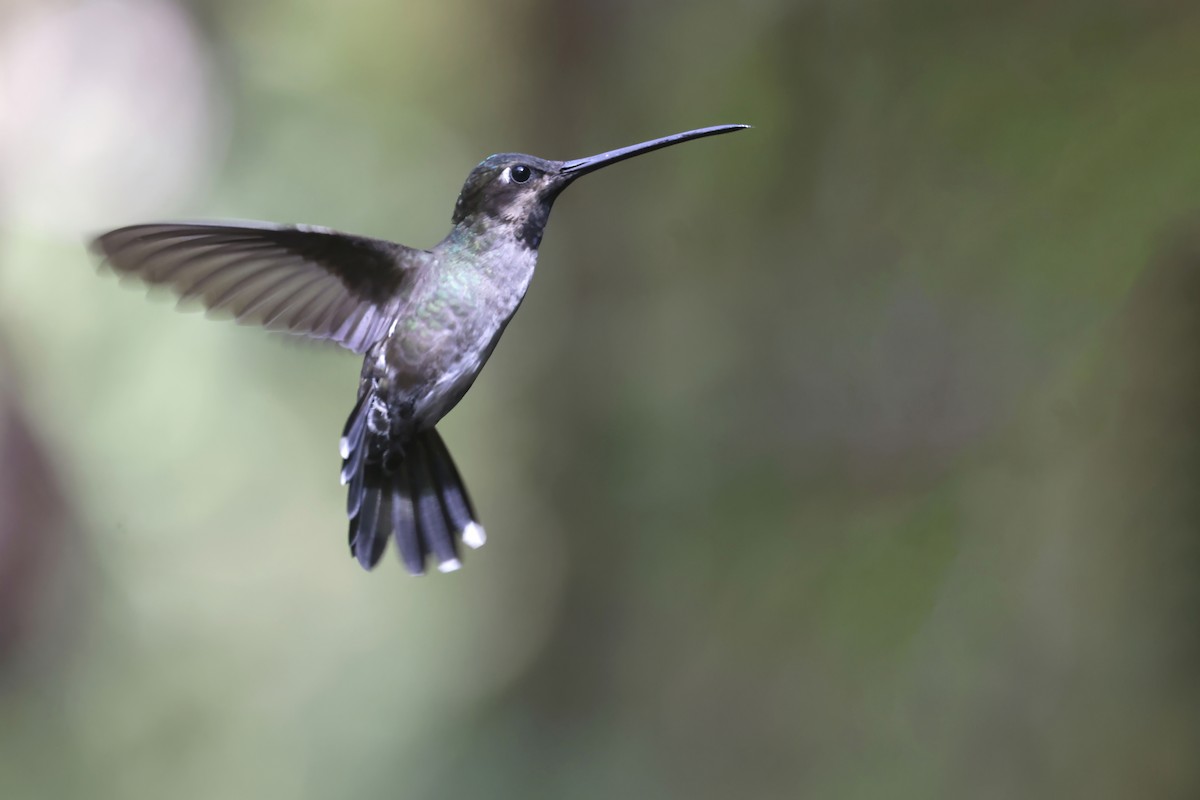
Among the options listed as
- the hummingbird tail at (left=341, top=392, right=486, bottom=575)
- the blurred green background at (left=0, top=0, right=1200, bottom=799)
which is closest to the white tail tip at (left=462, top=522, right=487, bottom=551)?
the hummingbird tail at (left=341, top=392, right=486, bottom=575)

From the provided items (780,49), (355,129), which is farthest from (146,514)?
(780,49)

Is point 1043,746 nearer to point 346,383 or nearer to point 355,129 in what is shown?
point 346,383

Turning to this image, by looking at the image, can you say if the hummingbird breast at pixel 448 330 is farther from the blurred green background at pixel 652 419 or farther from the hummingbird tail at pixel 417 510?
the blurred green background at pixel 652 419

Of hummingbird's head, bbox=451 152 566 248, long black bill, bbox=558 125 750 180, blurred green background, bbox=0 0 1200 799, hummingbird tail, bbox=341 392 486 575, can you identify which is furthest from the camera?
blurred green background, bbox=0 0 1200 799

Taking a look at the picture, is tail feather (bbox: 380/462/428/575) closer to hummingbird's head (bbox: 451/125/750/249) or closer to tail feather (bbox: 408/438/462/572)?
tail feather (bbox: 408/438/462/572)

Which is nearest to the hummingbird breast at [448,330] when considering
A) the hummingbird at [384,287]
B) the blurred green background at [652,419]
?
the hummingbird at [384,287]

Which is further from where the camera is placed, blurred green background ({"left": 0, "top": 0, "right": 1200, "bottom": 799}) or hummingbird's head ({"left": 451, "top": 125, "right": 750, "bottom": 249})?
blurred green background ({"left": 0, "top": 0, "right": 1200, "bottom": 799})
